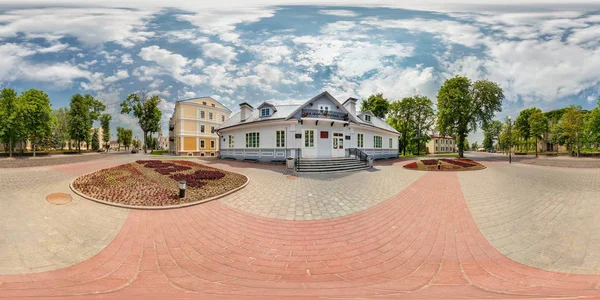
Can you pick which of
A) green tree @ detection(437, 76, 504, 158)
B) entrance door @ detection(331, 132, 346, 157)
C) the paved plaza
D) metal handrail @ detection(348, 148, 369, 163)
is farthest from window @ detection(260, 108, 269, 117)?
green tree @ detection(437, 76, 504, 158)

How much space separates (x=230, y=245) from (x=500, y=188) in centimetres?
901

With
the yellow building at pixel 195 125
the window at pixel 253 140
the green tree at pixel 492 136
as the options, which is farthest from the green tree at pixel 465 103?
the green tree at pixel 492 136

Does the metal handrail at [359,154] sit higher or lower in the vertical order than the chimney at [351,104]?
lower

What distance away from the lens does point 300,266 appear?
115 inches

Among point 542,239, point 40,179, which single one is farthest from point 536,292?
point 40,179

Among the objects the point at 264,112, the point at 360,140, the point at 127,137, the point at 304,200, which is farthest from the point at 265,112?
the point at 127,137

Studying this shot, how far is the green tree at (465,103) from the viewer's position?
23375 mm

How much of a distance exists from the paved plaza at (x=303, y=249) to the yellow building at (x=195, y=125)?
25.1m

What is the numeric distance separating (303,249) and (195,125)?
30955 mm

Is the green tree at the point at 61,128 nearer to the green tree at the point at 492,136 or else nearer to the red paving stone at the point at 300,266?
the red paving stone at the point at 300,266

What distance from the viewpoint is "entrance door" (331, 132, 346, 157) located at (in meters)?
16.6

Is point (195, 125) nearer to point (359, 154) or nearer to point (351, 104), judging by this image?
point (351, 104)

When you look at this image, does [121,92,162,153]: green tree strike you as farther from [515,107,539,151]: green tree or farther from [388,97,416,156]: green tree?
[515,107,539,151]: green tree

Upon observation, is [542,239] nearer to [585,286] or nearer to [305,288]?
[585,286]
